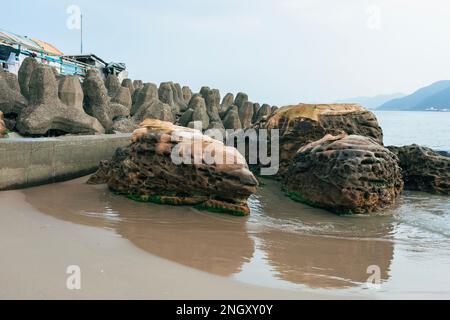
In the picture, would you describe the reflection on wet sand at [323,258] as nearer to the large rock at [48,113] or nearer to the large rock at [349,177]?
the large rock at [349,177]

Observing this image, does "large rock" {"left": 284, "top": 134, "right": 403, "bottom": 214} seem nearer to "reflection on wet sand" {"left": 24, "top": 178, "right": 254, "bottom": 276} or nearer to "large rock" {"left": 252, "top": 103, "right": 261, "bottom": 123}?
"reflection on wet sand" {"left": 24, "top": 178, "right": 254, "bottom": 276}

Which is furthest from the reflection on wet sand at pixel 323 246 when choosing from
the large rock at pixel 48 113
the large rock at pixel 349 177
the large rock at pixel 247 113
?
the large rock at pixel 247 113

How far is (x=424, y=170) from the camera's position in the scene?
9.59m

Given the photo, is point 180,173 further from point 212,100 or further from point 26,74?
point 212,100

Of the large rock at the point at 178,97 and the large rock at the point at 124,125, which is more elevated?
the large rock at the point at 178,97

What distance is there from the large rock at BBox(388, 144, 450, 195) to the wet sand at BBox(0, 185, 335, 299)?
6.86 m

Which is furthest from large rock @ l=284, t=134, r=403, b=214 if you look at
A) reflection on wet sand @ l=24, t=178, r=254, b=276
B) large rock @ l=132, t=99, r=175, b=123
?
large rock @ l=132, t=99, r=175, b=123

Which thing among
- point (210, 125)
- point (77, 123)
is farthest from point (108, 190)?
point (210, 125)

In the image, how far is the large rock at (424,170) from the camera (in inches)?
369

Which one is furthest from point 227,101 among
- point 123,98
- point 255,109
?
point 123,98

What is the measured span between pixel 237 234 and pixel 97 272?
7.08ft

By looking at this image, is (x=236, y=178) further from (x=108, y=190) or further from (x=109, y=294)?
(x=109, y=294)

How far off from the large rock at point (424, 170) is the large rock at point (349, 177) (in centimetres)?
193
